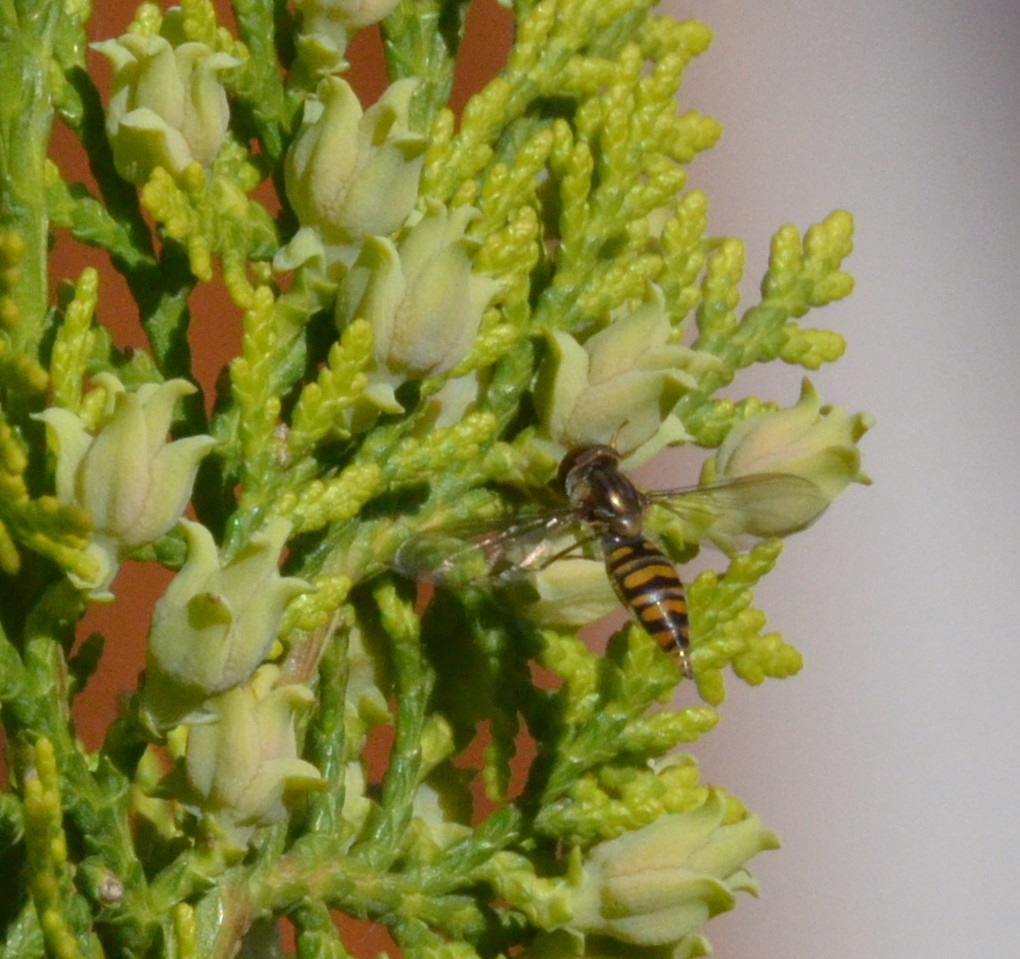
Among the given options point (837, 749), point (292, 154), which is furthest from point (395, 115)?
point (837, 749)

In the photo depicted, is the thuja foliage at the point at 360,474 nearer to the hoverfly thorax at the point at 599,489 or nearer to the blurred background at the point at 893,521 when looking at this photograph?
the hoverfly thorax at the point at 599,489

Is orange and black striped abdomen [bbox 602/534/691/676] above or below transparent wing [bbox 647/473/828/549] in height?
below

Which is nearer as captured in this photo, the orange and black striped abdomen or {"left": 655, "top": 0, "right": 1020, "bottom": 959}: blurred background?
the orange and black striped abdomen

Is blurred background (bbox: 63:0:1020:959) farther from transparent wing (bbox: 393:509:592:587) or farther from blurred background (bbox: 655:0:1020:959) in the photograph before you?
transparent wing (bbox: 393:509:592:587)

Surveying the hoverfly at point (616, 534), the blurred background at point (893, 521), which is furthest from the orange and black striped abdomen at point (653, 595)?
the blurred background at point (893, 521)

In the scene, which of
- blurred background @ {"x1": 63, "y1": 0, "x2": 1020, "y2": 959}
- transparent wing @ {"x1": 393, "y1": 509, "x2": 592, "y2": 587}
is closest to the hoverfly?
transparent wing @ {"x1": 393, "y1": 509, "x2": 592, "y2": 587}

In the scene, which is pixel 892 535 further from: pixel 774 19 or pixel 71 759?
pixel 71 759

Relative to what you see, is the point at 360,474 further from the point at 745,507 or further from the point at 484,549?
the point at 745,507
